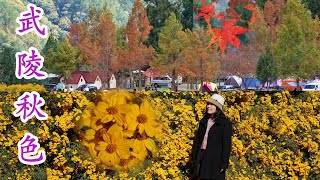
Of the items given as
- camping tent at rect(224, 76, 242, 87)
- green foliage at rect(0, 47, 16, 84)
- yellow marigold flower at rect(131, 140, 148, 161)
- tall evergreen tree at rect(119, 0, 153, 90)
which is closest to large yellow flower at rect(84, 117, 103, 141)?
yellow marigold flower at rect(131, 140, 148, 161)

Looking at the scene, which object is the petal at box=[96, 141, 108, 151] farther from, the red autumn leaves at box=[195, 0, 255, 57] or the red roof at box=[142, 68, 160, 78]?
the red roof at box=[142, 68, 160, 78]

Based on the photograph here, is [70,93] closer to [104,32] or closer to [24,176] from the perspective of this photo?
[24,176]

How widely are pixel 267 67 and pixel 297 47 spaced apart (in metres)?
2.82

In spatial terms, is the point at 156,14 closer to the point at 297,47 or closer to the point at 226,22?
the point at 226,22

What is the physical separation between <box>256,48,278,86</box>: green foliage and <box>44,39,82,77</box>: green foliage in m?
10.2

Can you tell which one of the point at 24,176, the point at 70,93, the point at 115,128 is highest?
the point at 70,93

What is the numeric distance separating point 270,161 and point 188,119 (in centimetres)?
106

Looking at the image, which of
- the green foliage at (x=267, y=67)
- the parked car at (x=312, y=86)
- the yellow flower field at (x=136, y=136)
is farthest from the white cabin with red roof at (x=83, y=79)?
the yellow flower field at (x=136, y=136)

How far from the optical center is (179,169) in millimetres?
5887

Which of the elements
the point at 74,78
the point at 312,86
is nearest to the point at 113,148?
the point at 312,86

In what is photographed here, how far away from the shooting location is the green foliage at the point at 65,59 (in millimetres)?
31766

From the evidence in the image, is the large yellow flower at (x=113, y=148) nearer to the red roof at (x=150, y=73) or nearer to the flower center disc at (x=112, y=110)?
the flower center disc at (x=112, y=110)

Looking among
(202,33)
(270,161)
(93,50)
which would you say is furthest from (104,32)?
(270,161)

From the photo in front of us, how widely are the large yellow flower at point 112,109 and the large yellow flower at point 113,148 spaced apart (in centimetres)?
9
